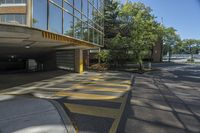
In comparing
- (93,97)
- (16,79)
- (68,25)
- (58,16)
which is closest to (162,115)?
(93,97)

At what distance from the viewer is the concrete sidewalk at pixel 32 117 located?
5594mm

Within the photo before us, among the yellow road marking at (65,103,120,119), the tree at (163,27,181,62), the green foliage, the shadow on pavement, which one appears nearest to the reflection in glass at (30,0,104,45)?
the green foliage

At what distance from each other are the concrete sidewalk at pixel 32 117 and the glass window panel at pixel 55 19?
4.29 meters

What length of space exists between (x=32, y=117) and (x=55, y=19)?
669 centimetres

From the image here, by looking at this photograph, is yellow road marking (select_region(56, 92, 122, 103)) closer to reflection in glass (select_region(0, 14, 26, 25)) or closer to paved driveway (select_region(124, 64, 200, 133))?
paved driveway (select_region(124, 64, 200, 133))

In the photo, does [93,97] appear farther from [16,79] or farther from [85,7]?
[85,7]

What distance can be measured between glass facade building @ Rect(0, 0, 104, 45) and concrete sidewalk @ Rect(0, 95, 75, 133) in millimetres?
3017

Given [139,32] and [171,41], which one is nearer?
[139,32]

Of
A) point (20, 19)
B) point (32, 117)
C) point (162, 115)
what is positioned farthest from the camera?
point (20, 19)

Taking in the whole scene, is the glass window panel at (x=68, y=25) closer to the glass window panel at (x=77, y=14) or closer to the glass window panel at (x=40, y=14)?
the glass window panel at (x=77, y=14)

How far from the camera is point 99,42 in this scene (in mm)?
24141

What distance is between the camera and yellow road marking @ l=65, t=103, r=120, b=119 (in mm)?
7179

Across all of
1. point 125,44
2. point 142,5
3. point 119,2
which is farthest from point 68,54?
point 119,2

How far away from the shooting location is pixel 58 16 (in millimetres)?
12461
